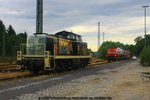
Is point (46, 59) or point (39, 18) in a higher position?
point (39, 18)

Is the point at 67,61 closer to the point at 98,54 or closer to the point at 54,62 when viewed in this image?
the point at 54,62

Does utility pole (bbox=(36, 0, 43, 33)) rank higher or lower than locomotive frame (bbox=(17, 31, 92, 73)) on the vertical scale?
higher

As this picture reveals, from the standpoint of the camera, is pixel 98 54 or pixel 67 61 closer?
→ pixel 67 61

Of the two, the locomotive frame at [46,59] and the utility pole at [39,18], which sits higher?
the utility pole at [39,18]

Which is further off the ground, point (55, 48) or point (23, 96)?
point (55, 48)

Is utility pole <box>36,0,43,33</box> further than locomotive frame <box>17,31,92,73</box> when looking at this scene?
Yes

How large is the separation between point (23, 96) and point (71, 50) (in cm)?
2221

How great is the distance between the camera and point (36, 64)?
28.9 m

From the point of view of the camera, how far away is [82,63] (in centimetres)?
4119

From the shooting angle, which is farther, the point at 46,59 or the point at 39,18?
the point at 39,18

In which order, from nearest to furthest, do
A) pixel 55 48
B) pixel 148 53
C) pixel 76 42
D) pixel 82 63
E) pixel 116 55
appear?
pixel 55 48
pixel 76 42
pixel 82 63
pixel 148 53
pixel 116 55

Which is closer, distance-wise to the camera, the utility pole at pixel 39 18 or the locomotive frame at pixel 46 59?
the locomotive frame at pixel 46 59

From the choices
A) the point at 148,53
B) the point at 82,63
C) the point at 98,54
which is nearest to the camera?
the point at 82,63

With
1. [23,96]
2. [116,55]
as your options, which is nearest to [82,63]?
[23,96]
